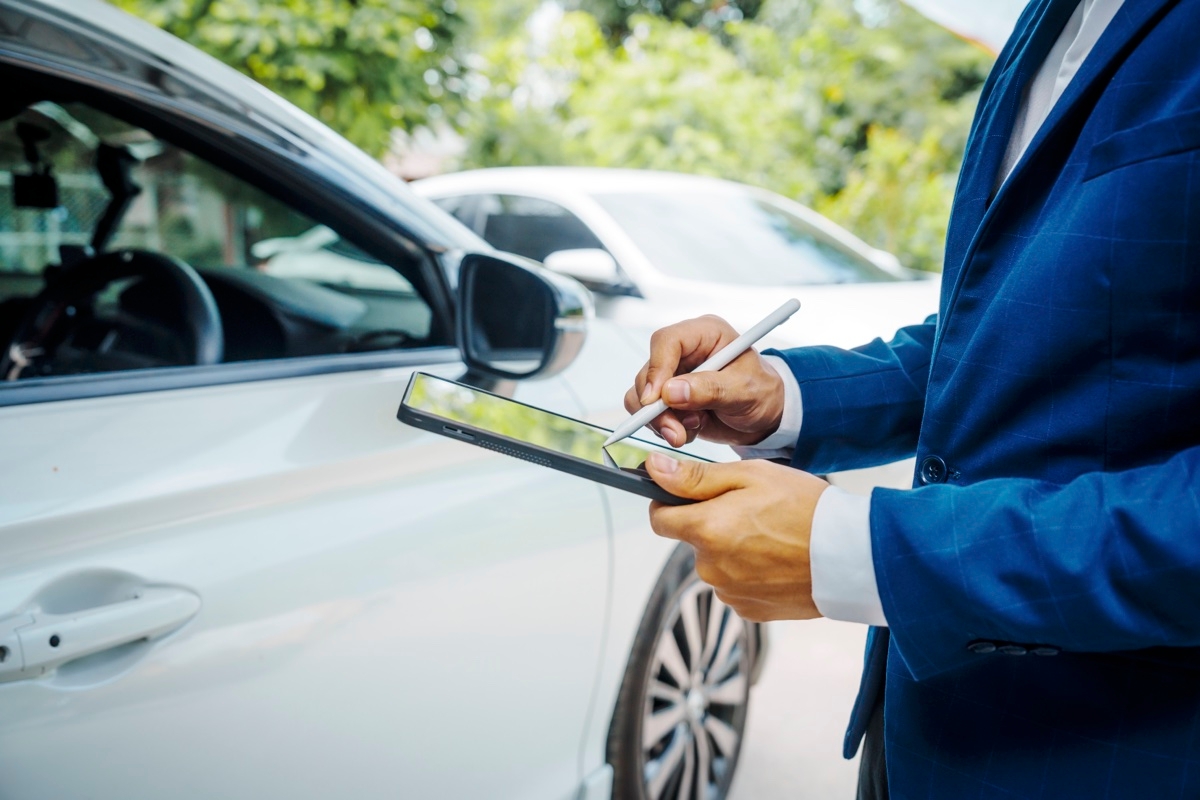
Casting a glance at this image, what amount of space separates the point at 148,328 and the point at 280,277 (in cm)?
31

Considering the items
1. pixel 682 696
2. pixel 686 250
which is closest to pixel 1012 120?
pixel 682 696

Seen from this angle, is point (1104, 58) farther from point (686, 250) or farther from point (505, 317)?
point (686, 250)

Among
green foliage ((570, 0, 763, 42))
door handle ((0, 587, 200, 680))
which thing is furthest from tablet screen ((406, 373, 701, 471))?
green foliage ((570, 0, 763, 42))

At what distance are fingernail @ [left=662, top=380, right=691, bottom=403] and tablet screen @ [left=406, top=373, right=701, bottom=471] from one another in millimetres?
56

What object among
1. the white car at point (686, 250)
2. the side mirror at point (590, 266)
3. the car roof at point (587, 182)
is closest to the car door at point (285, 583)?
the white car at point (686, 250)

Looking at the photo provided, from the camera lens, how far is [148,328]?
218 cm

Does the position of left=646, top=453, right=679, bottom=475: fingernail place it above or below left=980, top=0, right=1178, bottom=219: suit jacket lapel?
below

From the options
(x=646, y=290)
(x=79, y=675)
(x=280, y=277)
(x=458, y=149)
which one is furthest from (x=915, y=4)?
(x=458, y=149)

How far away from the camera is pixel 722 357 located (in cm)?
108

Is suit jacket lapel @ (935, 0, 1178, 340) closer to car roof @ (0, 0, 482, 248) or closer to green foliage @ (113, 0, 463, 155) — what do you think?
car roof @ (0, 0, 482, 248)

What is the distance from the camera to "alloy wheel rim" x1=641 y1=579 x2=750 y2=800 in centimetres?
207

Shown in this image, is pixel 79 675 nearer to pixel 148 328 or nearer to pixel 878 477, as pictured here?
pixel 148 328

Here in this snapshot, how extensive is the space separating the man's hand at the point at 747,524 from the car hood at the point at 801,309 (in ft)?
9.90

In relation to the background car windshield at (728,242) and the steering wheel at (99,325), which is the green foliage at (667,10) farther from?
the steering wheel at (99,325)
